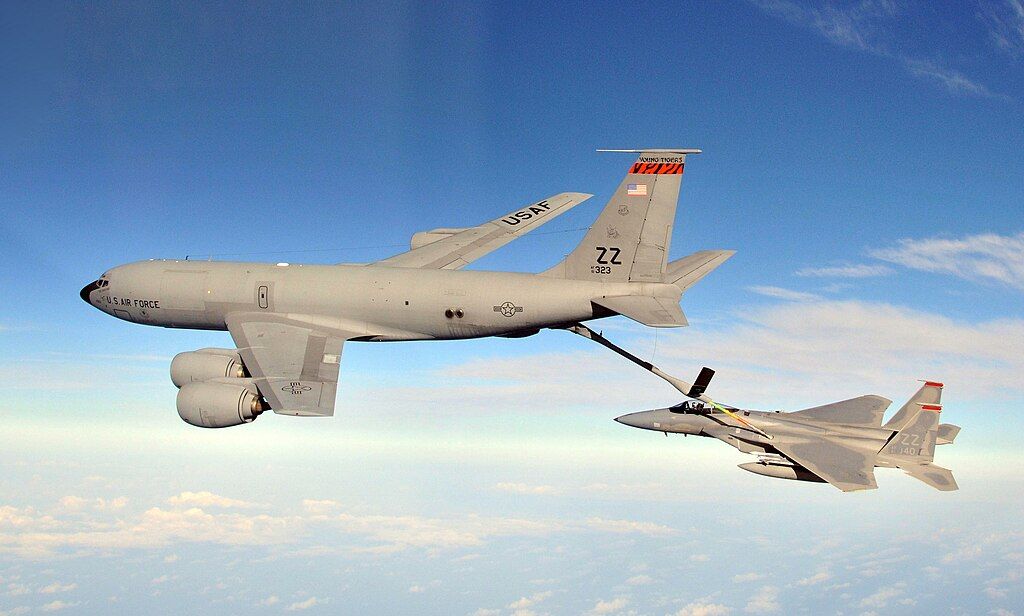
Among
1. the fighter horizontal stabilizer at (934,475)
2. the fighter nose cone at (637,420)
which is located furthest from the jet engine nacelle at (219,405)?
the fighter horizontal stabilizer at (934,475)

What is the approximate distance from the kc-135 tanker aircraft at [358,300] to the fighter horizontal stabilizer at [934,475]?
11883 mm

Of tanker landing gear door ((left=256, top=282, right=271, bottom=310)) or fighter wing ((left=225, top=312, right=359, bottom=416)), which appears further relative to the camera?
tanker landing gear door ((left=256, top=282, right=271, bottom=310))

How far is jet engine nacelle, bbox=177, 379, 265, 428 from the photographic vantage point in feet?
59.6

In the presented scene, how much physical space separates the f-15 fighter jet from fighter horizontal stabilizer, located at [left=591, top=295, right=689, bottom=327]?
7.17 meters

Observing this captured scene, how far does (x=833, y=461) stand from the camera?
76.9 ft

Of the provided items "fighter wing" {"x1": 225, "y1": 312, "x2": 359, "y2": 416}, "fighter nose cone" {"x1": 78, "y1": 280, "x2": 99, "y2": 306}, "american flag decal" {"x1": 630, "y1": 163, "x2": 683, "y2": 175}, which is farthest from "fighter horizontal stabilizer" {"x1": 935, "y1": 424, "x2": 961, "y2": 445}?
"fighter nose cone" {"x1": 78, "y1": 280, "x2": 99, "y2": 306}

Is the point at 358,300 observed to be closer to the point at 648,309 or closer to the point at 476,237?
the point at 476,237

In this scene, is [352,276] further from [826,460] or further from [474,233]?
[826,460]

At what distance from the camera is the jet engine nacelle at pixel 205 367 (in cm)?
1981

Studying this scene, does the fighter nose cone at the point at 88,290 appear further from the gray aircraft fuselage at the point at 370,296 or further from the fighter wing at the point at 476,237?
the fighter wing at the point at 476,237

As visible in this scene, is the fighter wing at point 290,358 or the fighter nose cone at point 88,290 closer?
the fighter wing at point 290,358

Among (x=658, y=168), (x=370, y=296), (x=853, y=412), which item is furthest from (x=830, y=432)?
(x=370, y=296)

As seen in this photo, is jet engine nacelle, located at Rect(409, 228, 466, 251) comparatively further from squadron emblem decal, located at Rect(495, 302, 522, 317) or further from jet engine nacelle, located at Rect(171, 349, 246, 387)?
jet engine nacelle, located at Rect(171, 349, 246, 387)

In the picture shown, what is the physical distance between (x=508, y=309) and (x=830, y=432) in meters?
15.3
